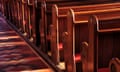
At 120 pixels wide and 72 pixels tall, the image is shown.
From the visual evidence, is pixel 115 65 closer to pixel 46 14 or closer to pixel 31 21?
pixel 46 14

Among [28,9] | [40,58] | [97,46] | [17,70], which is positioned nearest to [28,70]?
[17,70]

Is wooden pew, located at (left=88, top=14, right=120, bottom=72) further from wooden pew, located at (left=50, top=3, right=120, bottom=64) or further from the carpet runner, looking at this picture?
the carpet runner

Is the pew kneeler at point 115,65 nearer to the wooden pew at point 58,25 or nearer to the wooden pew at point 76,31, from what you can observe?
the wooden pew at point 76,31

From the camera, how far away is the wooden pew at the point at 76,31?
9.37 ft

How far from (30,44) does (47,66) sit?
3.68 ft

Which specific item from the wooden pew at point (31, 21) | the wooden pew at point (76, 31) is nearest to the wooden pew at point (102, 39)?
the wooden pew at point (76, 31)

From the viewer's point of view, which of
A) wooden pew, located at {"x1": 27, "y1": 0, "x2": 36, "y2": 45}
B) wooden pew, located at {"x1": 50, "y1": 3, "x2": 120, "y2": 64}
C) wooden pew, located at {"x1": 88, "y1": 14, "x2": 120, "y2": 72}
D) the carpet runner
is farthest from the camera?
wooden pew, located at {"x1": 27, "y1": 0, "x2": 36, "y2": 45}

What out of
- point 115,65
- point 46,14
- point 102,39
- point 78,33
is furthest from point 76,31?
point 115,65

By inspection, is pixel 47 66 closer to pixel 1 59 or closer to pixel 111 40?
pixel 1 59

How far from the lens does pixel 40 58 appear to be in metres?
3.97

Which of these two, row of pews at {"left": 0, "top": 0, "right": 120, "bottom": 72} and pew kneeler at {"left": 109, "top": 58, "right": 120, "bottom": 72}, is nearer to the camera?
pew kneeler at {"left": 109, "top": 58, "right": 120, "bottom": 72}

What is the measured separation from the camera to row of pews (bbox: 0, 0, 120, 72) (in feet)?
7.68

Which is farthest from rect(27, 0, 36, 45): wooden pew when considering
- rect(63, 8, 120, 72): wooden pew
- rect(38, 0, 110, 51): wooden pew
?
rect(63, 8, 120, 72): wooden pew

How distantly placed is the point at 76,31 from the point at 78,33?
0.04 m
